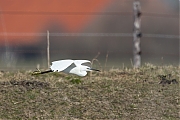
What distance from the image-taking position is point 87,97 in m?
5.81

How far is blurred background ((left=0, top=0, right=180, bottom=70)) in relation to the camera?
8.75 meters

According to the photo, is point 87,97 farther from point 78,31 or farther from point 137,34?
point 78,31

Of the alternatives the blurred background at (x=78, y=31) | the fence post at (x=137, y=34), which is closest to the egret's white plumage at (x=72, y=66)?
the blurred background at (x=78, y=31)

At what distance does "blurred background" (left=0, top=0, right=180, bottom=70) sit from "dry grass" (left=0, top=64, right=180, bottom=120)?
1074mm

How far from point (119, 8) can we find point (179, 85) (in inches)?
192

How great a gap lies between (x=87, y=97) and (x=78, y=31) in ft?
15.1

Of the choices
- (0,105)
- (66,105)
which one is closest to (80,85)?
(66,105)

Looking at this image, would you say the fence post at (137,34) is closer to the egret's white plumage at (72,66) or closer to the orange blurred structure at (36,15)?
the orange blurred structure at (36,15)

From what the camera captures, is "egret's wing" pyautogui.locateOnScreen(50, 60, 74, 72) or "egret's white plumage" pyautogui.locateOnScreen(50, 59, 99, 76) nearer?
"egret's wing" pyautogui.locateOnScreen(50, 60, 74, 72)

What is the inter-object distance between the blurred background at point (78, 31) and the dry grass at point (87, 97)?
1.07 meters

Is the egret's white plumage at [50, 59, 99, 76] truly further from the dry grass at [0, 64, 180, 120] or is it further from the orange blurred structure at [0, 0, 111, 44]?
the orange blurred structure at [0, 0, 111, 44]

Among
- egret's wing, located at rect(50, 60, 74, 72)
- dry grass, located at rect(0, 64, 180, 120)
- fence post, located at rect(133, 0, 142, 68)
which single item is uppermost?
fence post, located at rect(133, 0, 142, 68)

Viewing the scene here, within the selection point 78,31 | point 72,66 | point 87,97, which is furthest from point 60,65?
point 78,31

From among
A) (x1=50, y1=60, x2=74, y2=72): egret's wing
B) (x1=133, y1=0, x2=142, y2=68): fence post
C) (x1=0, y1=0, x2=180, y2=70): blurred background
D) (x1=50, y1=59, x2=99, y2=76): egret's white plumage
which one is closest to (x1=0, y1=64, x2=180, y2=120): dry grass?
(x1=50, y1=59, x2=99, y2=76): egret's white plumage
